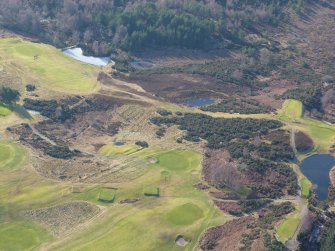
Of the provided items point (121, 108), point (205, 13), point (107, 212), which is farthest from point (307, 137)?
point (205, 13)

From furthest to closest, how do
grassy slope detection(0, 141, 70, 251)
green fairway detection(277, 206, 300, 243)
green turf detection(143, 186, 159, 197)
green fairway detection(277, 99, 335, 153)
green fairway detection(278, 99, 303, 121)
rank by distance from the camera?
green fairway detection(278, 99, 303, 121) < green fairway detection(277, 99, 335, 153) < green turf detection(143, 186, 159, 197) < green fairway detection(277, 206, 300, 243) < grassy slope detection(0, 141, 70, 251)

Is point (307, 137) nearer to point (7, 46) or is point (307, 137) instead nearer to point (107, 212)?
point (107, 212)

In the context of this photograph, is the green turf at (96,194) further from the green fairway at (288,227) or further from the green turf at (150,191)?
the green fairway at (288,227)

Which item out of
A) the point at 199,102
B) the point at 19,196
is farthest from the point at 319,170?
the point at 19,196

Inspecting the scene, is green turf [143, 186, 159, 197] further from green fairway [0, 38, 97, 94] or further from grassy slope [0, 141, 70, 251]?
green fairway [0, 38, 97, 94]

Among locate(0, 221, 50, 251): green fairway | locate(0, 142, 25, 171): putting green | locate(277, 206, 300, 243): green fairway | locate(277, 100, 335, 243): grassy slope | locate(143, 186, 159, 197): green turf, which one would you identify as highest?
locate(277, 100, 335, 243): grassy slope

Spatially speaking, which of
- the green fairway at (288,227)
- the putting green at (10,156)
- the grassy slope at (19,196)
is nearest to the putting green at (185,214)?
the green fairway at (288,227)

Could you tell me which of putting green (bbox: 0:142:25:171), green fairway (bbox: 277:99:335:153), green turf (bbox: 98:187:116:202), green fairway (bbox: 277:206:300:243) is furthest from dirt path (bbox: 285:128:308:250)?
putting green (bbox: 0:142:25:171)
